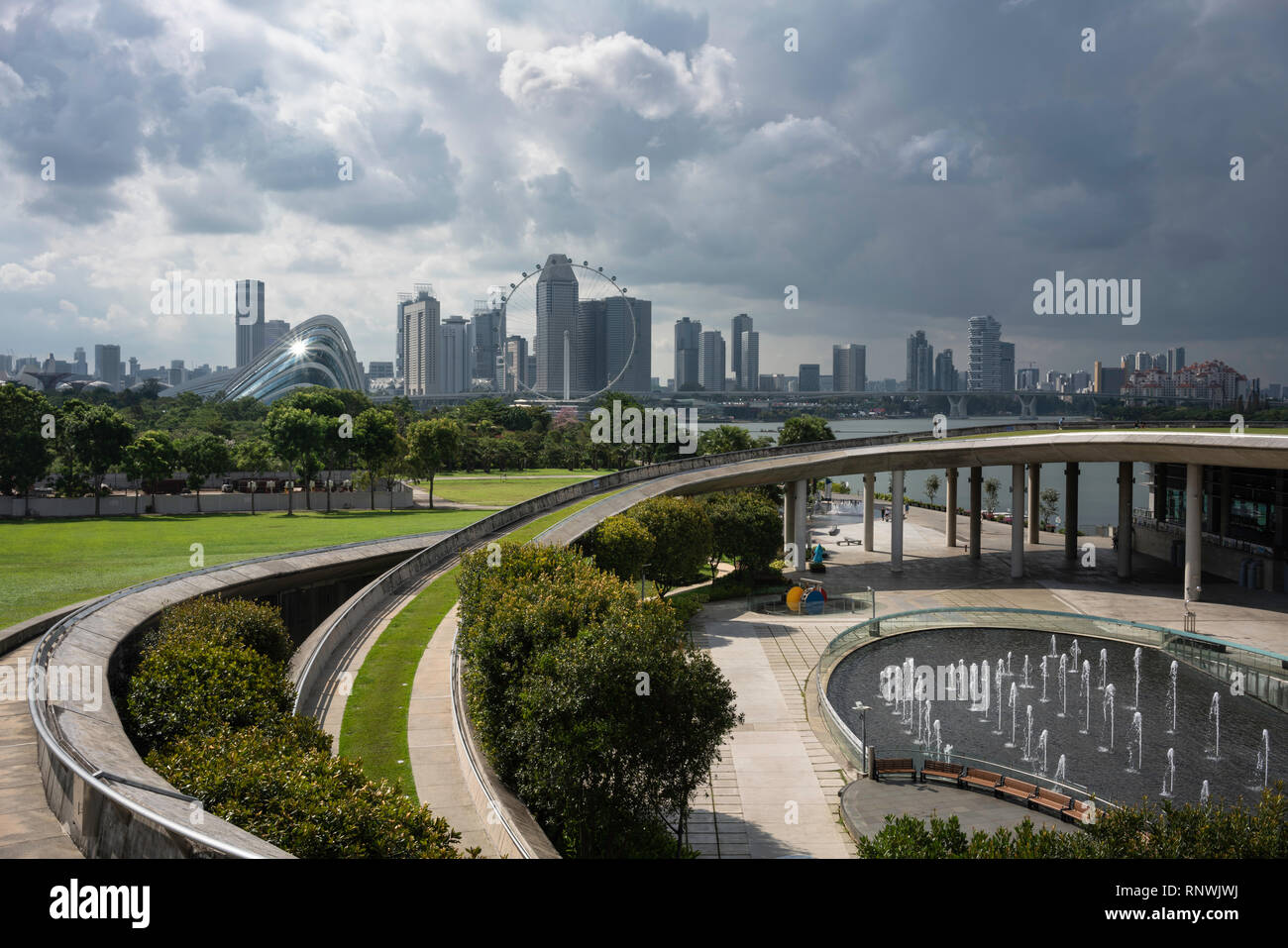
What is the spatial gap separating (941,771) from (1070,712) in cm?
818

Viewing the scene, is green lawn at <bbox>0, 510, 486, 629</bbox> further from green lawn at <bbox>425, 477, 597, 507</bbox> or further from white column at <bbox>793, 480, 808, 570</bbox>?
white column at <bbox>793, 480, 808, 570</bbox>

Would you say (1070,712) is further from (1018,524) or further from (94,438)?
(94,438)

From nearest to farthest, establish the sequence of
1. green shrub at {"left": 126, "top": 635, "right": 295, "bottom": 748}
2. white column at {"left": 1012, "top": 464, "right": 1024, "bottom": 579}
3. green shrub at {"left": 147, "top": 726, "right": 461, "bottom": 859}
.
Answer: green shrub at {"left": 147, "top": 726, "right": 461, "bottom": 859}
green shrub at {"left": 126, "top": 635, "right": 295, "bottom": 748}
white column at {"left": 1012, "top": 464, "right": 1024, "bottom": 579}

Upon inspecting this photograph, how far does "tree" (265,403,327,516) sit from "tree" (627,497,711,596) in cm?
3407

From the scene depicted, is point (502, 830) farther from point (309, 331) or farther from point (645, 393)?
point (309, 331)

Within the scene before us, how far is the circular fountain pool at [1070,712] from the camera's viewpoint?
74.9 feet

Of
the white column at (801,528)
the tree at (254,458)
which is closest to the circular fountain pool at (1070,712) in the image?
the white column at (801,528)

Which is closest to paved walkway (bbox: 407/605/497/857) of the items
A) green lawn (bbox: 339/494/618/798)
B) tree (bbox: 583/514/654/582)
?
green lawn (bbox: 339/494/618/798)

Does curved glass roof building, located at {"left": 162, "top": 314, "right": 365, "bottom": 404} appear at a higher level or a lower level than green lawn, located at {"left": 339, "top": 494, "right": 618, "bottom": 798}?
higher

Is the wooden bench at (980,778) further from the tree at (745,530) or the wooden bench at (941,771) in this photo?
the tree at (745,530)

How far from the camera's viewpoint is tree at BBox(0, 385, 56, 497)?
55.3 m

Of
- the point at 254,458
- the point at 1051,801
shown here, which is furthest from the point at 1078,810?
the point at 254,458

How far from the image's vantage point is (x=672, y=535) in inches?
1610

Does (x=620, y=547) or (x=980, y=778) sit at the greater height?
(x=620, y=547)
